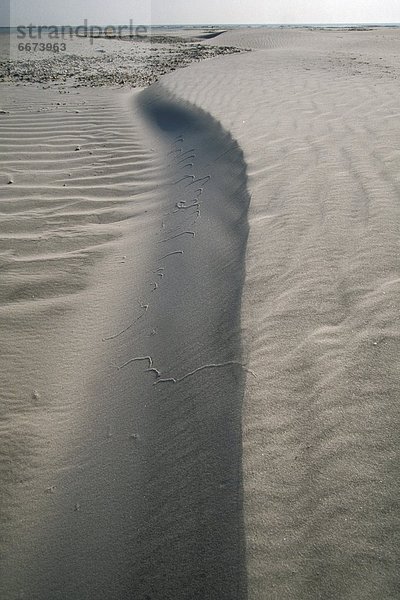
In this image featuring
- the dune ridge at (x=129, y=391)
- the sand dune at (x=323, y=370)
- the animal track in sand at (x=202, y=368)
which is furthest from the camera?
the animal track in sand at (x=202, y=368)

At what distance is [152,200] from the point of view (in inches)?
125

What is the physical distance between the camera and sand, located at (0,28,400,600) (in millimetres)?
1032

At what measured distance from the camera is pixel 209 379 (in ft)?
4.82

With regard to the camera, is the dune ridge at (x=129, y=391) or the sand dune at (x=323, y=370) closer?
the sand dune at (x=323, y=370)

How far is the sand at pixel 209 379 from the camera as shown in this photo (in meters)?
1.03

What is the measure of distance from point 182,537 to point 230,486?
17 cm

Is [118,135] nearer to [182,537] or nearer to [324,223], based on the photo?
[324,223]

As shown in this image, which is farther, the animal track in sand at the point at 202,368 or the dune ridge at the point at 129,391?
the animal track in sand at the point at 202,368

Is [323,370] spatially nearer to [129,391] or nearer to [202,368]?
[202,368]

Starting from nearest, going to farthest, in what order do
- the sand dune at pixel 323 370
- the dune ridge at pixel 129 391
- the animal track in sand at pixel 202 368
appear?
the sand dune at pixel 323 370 → the dune ridge at pixel 129 391 → the animal track in sand at pixel 202 368

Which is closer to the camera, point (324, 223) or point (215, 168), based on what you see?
point (324, 223)

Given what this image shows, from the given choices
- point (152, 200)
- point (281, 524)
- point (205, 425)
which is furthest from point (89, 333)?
point (152, 200)

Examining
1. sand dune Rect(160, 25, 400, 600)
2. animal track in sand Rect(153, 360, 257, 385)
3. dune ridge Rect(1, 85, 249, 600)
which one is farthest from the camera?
animal track in sand Rect(153, 360, 257, 385)

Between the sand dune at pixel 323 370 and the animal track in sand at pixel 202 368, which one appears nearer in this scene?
the sand dune at pixel 323 370
